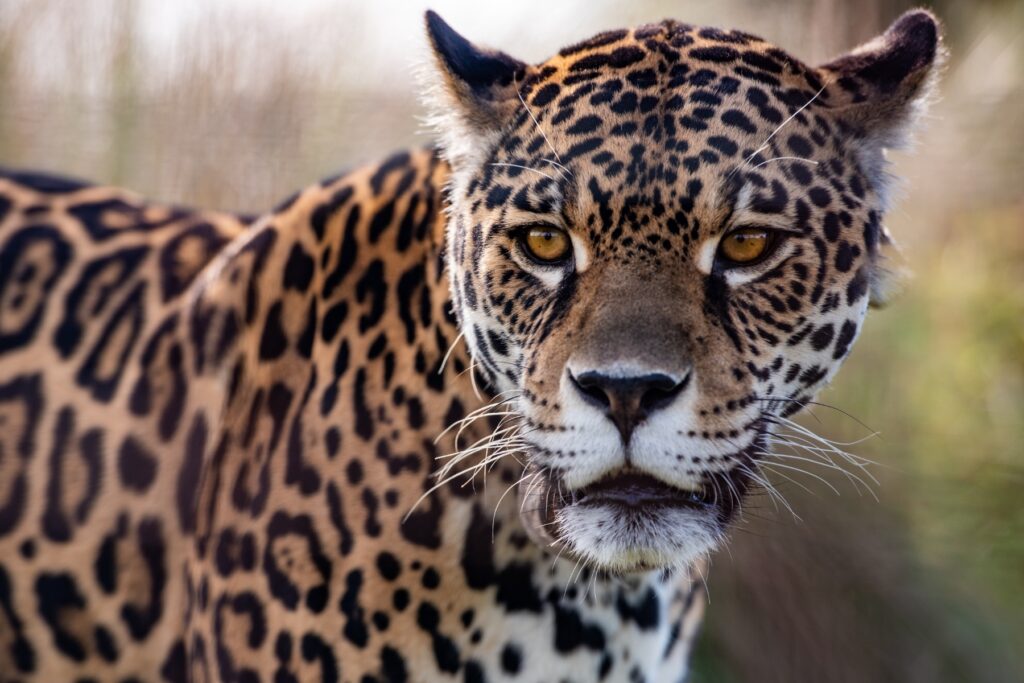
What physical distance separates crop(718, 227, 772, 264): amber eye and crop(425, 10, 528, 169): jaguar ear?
0.76 m

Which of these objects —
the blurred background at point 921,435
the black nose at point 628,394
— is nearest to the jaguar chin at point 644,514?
the black nose at point 628,394

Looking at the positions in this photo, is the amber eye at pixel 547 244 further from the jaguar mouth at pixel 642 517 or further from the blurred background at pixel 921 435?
the blurred background at pixel 921 435

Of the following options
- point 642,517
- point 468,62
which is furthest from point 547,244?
point 642,517

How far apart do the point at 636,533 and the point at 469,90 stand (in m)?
A: 1.30

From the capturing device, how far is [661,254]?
3074 mm

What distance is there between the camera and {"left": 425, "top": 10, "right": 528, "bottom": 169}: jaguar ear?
353cm

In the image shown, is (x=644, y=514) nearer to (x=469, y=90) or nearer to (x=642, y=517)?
(x=642, y=517)

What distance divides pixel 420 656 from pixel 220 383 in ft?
4.08

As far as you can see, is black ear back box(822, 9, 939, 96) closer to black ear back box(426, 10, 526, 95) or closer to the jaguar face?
the jaguar face

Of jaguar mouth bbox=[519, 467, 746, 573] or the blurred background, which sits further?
the blurred background

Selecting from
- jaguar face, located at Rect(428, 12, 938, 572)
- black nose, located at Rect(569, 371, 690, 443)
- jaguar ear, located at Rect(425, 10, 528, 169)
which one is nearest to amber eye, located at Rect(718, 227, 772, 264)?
jaguar face, located at Rect(428, 12, 938, 572)

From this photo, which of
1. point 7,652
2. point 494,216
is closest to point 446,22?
point 494,216

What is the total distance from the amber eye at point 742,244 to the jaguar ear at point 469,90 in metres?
0.76

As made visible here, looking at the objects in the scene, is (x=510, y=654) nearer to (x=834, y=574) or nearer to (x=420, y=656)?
(x=420, y=656)
